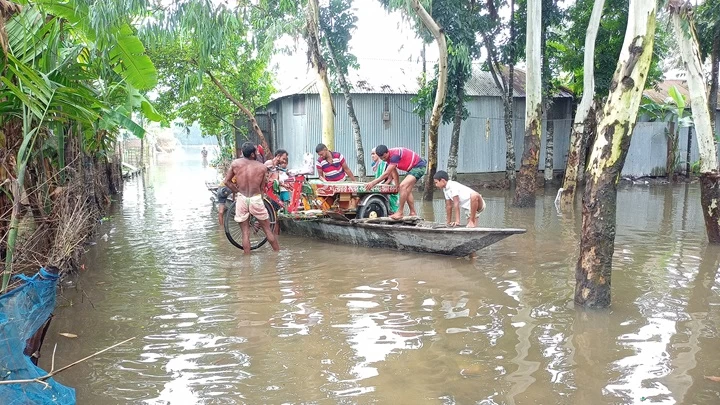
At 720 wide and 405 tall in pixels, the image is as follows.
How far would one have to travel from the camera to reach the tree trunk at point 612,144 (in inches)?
219

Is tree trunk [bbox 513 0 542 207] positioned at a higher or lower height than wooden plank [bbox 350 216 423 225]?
higher

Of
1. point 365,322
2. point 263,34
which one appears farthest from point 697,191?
point 365,322

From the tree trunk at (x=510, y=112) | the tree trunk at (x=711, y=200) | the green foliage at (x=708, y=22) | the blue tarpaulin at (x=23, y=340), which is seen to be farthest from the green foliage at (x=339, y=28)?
the blue tarpaulin at (x=23, y=340)

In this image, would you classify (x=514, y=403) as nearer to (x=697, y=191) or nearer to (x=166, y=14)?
(x=166, y=14)

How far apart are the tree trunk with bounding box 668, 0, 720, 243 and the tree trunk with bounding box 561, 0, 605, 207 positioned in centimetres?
420

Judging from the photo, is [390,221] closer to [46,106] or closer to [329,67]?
[46,106]

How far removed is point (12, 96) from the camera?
16.7 feet

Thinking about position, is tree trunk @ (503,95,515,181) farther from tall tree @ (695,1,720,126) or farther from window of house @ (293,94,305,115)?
window of house @ (293,94,305,115)

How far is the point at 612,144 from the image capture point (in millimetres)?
5621

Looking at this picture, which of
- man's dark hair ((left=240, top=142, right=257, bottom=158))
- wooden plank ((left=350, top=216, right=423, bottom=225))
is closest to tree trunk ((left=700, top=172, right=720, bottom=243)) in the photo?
wooden plank ((left=350, top=216, right=423, bottom=225))

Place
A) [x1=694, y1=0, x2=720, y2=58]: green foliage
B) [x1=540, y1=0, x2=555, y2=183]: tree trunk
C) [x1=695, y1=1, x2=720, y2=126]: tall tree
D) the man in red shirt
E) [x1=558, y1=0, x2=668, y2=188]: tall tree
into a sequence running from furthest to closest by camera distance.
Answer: [x1=558, y1=0, x2=668, y2=188]: tall tree → [x1=540, y1=0, x2=555, y2=183]: tree trunk → [x1=695, y1=1, x2=720, y2=126]: tall tree → [x1=694, y1=0, x2=720, y2=58]: green foliage → the man in red shirt

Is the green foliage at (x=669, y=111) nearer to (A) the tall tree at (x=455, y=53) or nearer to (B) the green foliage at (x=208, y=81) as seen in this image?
(A) the tall tree at (x=455, y=53)

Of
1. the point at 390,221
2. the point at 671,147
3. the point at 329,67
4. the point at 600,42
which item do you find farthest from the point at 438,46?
the point at 671,147

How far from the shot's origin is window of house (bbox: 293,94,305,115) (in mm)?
19297
